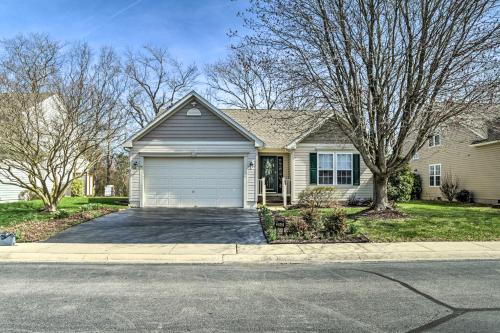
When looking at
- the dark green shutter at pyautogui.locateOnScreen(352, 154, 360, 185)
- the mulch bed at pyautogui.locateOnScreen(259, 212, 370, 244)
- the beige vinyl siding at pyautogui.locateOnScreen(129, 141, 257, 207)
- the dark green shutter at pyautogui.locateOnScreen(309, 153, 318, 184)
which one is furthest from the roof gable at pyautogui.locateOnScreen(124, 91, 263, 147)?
the mulch bed at pyautogui.locateOnScreen(259, 212, 370, 244)

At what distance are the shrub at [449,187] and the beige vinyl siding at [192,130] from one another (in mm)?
13972

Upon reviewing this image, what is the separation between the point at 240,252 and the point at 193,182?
33.0ft

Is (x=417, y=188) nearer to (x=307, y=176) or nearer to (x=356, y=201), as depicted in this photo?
(x=356, y=201)

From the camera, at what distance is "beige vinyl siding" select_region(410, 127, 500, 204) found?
875 inches

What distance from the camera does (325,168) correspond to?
67.9 ft

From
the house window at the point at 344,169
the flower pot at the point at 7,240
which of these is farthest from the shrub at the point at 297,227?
the house window at the point at 344,169

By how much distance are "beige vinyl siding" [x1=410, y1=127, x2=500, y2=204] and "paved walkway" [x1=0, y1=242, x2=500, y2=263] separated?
11760 mm

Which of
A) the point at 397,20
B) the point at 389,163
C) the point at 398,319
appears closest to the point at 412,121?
the point at 389,163

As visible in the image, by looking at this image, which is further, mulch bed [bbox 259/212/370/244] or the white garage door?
the white garage door

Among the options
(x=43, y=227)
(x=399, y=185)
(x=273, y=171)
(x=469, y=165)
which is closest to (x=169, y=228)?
(x=43, y=227)

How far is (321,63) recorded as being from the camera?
13258 mm

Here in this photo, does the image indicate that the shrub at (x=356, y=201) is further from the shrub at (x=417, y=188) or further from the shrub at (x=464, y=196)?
the shrub at (x=417, y=188)

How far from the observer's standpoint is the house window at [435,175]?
90.3 feet

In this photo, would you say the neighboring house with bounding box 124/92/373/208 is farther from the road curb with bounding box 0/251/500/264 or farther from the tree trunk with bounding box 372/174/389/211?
the road curb with bounding box 0/251/500/264
